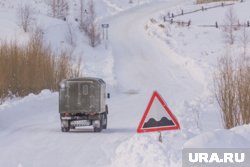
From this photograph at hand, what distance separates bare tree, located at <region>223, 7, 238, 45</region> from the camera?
52166 mm

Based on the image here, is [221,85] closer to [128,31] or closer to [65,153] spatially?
[65,153]

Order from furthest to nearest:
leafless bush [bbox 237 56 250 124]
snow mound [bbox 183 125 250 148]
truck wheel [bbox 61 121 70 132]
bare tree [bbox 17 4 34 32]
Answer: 1. bare tree [bbox 17 4 34 32]
2. truck wheel [bbox 61 121 70 132]
3. leafless bush [bbox 237 56 250 124]
4. snow mound [bbox 183 125 250 148]

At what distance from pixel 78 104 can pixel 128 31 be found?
46.5 meters

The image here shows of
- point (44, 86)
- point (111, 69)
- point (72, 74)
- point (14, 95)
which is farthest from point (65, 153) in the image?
point (111, 69)

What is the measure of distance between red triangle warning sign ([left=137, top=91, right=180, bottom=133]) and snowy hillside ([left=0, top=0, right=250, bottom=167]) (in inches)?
18.4

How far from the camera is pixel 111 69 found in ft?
143

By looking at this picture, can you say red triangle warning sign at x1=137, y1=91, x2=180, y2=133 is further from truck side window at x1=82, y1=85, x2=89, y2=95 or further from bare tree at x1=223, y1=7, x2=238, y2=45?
bare tree at x1=223, y1=7, x2=238, y2=45

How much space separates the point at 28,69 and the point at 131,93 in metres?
7.81

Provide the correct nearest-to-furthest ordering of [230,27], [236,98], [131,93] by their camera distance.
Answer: [236,98]
[131,93]
[230,27]

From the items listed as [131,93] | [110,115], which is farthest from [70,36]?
[110,115]

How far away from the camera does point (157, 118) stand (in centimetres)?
1233

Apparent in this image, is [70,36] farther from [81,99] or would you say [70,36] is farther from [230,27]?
[81,99]

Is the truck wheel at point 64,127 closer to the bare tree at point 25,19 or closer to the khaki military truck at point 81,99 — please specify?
the khaki military truck at point 81,99

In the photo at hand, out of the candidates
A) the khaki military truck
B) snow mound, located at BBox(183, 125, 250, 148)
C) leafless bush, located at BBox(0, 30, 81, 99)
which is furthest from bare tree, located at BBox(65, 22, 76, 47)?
snow mound, located at BBox(183, 125, 250, 148)
